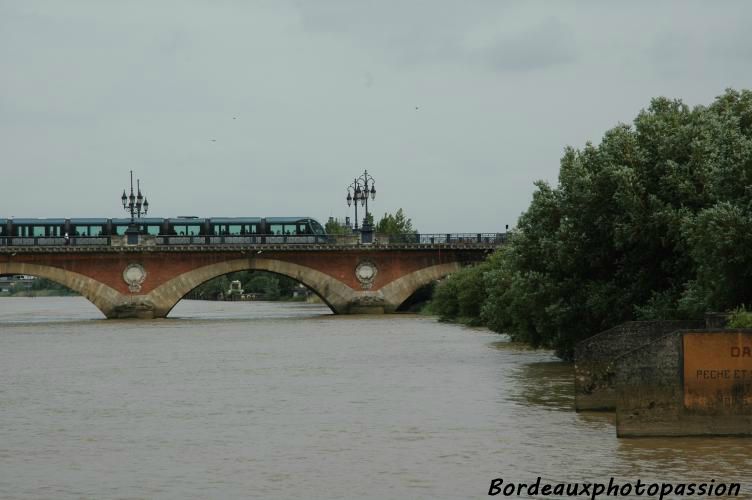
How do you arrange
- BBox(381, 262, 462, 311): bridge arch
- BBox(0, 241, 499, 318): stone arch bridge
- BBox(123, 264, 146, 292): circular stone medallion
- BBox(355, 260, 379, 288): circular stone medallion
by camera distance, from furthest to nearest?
BBox(381, 262, 462, 311): bridge arch
BBox(355, 260, 379, 288): circular stone medallion
BBox(123, 264, 146, 292): circular stone medallion
BBox(0, 241, 499, 318): stone arch bridge

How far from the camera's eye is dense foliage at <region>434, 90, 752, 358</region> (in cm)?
3138

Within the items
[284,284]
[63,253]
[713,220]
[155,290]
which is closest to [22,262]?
[63,253]

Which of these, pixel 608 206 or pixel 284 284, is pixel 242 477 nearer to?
pixel 608 206

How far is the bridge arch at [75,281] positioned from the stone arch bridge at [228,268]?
0.20 feet

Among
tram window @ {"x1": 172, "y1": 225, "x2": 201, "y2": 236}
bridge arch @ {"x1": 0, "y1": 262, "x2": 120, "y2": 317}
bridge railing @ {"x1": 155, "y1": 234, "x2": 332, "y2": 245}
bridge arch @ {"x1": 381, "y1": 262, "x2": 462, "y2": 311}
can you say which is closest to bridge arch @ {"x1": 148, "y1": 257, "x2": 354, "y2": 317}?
bridge railing @ {"x1": 155, "y1": 234, "x2": 332, "y2": 245}

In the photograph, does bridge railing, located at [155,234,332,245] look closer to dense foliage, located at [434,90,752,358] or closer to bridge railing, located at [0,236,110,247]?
bridge railing, located at [0,236,110,247]

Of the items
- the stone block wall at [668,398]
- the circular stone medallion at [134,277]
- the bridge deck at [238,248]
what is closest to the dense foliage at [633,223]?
the stone block wall at [668,398]

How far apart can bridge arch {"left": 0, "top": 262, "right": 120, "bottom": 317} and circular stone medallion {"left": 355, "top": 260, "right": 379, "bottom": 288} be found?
49.4 ft

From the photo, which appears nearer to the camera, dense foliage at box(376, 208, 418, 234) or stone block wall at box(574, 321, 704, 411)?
stone block wall at box(574, 321, 704, 411)

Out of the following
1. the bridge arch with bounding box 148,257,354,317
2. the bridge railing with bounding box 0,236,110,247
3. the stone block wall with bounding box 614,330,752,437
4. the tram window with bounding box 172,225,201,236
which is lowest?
the stone block wall with bounding box 614,330,752,437

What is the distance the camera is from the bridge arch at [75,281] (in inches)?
3241

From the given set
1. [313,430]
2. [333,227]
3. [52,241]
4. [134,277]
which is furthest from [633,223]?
[333,227]

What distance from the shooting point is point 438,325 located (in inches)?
2776

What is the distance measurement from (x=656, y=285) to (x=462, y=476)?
16.2 m
